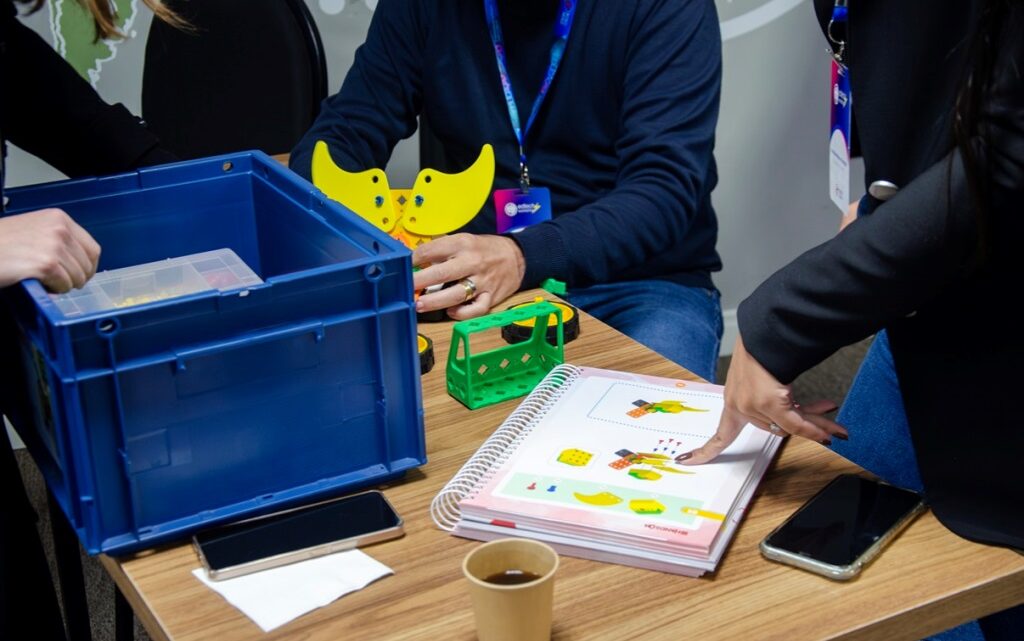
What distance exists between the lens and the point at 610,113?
193 cm

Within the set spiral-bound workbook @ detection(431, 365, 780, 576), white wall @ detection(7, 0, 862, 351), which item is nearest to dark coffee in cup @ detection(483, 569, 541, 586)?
spiral-bound workbook @ detection(431, 365, 780, 576)

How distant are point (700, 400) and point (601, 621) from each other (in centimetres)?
38

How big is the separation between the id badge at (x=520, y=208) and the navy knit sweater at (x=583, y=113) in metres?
0.07

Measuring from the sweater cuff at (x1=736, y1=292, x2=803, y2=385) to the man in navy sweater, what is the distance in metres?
0.61

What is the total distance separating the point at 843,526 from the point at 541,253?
0.75m

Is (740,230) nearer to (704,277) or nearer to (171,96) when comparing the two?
(704,277)

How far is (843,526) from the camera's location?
0.97 metres

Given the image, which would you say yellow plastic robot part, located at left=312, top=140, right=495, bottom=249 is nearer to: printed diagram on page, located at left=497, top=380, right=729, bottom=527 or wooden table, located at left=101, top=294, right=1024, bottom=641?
printed diagram on page, located at left=497, top=380, right=729, bottom=527

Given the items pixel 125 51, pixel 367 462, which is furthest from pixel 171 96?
pixel 367 462

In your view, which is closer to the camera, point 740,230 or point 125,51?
point 125,51

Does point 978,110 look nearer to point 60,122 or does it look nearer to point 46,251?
point 46,251

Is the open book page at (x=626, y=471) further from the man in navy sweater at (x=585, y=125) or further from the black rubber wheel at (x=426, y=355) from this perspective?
the man in navy sweater at (x=585, y=125)

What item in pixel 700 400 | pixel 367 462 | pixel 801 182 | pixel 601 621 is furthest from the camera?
pixel 801 182

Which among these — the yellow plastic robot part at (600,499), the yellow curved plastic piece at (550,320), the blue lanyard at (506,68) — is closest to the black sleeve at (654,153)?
the blue lanyard at (506,68)
